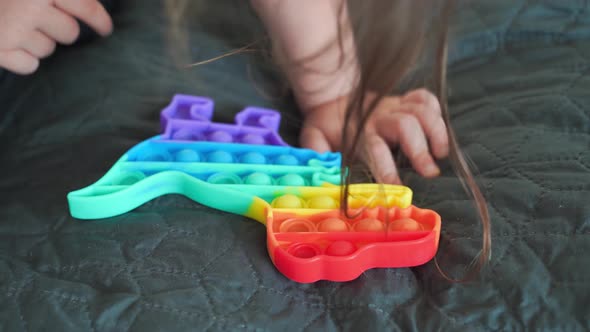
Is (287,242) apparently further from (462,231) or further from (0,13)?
(0,13)

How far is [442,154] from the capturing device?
62 centimetres

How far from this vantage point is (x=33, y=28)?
669 mm

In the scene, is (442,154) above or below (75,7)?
below

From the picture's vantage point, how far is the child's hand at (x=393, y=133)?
0.61m

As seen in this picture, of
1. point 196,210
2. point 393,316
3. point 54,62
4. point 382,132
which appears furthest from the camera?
point 54,62

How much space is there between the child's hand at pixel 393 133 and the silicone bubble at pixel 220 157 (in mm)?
137

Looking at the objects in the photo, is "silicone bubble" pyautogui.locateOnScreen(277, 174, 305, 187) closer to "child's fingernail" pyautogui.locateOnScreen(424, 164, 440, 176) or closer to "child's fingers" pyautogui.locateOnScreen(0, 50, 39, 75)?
"child's fingernail" pyautogui.locateOnScreen(424, 164, 440, 176)

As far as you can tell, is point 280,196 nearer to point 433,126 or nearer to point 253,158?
point 253,158

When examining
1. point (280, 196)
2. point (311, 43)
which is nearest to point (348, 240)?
point (280, 196)

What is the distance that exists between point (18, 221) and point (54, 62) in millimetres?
352

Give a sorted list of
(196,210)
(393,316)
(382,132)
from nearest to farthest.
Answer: (393,316) → (196,210) → (382,132)

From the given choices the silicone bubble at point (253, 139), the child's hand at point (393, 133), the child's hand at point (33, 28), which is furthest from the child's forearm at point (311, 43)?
the child's hand at point (33, 28)

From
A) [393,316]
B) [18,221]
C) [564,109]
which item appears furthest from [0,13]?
[564,109]

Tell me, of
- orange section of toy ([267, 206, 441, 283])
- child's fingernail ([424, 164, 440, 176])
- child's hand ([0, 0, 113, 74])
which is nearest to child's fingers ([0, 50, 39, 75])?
child's hand ([0, 0, 113, 74])
